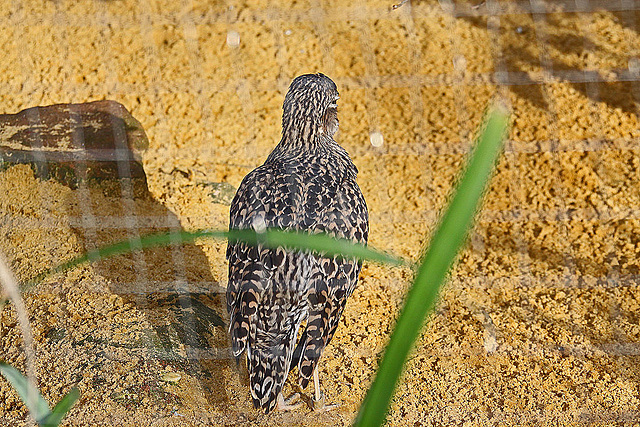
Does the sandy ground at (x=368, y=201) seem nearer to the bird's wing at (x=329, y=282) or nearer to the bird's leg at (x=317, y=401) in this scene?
the bird's leg at (x=317, y=401)

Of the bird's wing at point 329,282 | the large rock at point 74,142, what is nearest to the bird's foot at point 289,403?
the bird's wing at point 329,282

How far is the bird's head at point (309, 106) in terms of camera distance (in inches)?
123

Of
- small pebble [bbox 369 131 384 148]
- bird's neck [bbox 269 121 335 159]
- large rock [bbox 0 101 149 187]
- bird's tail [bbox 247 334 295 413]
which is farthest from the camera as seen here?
small pebble [bbox 369 131 384 148]

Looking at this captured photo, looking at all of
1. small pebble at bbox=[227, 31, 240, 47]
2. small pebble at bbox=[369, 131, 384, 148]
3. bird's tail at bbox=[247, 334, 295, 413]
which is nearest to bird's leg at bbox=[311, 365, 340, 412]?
bird's tail at bbox=[247, 334, 295, 413]

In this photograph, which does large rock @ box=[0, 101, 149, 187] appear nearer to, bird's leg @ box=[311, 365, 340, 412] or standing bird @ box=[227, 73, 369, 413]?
standing bird @ box=[227, 73, 369, 413]

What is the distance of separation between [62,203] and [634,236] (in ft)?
10.4

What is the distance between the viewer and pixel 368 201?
160 inches

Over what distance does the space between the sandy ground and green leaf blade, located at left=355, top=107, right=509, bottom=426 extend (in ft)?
6.51

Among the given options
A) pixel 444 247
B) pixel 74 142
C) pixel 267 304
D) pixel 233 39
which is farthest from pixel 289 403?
pixel 233 39

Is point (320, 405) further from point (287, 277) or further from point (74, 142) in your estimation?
point (74, 142)

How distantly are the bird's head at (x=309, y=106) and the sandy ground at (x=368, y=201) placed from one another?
85 cm

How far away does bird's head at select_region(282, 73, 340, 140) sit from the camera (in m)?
3.13

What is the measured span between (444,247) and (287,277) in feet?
6.10

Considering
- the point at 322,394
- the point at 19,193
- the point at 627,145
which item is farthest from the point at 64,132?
the point at 627,145
